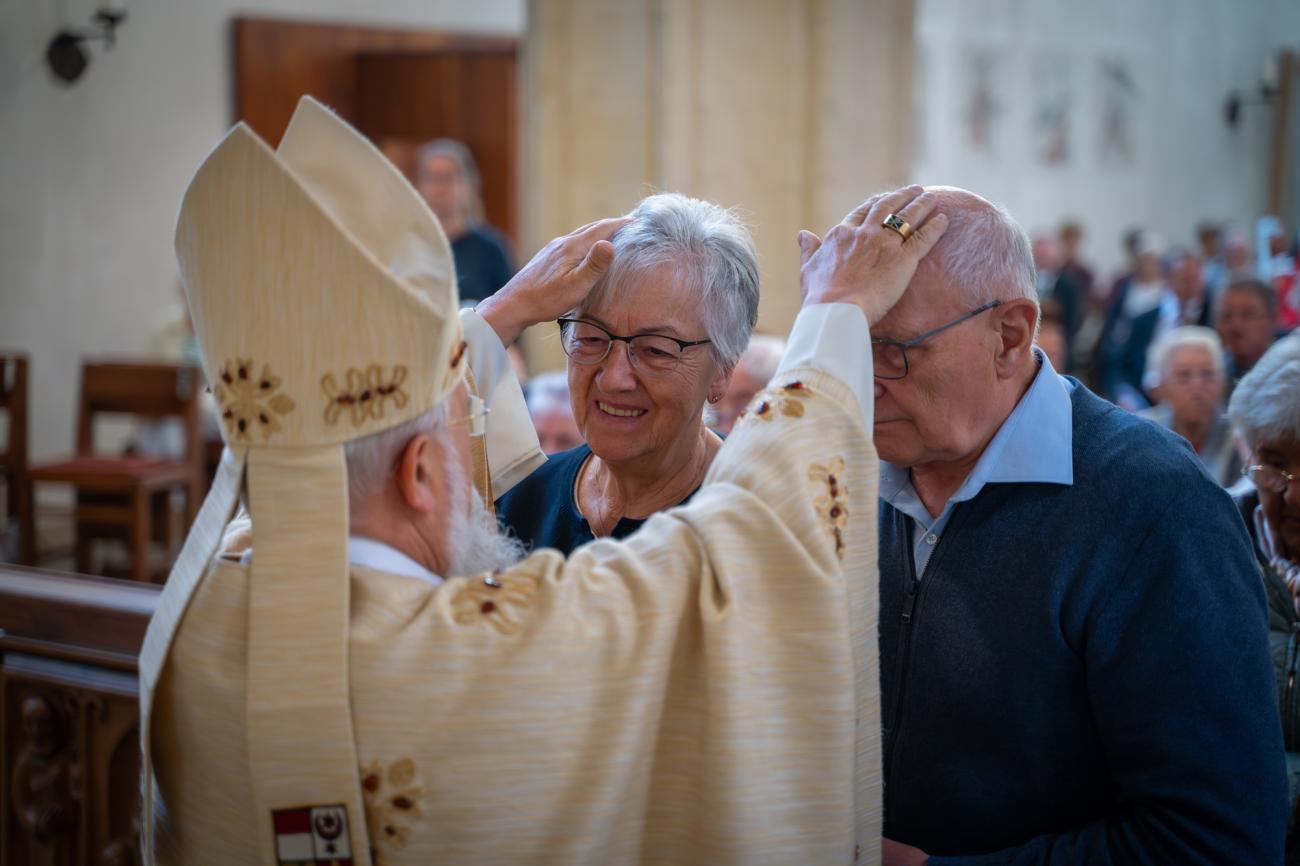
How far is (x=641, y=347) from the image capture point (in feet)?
6.82

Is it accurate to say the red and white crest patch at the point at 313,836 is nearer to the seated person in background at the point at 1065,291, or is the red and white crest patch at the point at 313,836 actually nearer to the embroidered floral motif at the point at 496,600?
the embroidered floral motif at the point at 496,600

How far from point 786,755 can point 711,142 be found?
157 inches

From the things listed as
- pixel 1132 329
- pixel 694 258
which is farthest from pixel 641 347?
pixel 1132 329

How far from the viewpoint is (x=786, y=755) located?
4.73 ft

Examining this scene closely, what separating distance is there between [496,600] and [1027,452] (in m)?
0.75

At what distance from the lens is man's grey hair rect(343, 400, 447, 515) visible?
1.43 meters

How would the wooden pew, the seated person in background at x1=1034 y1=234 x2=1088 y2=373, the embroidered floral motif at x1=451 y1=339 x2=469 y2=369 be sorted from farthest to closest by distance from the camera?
the seated person in background at x1=1034 y1=234 x2=1088 y2=373 → the wooden pew → the embroidered floral motif at x1=451 y1=339 x2=469 y2=369

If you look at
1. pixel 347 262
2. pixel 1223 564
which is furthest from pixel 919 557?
pixel 347 262

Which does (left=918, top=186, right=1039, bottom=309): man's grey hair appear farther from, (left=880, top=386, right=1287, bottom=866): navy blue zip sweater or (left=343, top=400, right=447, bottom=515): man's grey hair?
(left=343, top=400, right=447, bottom=515): man's grey hair

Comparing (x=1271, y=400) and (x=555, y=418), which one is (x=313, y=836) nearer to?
(x=1271, y=400)

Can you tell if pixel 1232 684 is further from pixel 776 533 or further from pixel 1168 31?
pixel 1168 31

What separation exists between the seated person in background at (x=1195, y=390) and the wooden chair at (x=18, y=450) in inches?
198

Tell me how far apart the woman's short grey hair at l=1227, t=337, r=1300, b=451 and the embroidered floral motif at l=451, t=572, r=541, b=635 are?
1.34 meters

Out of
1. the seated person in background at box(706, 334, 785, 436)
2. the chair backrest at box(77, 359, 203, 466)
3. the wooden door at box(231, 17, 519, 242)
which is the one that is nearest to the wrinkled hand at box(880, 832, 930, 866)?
the seated person in background at box(706, 334, 785, 436)
